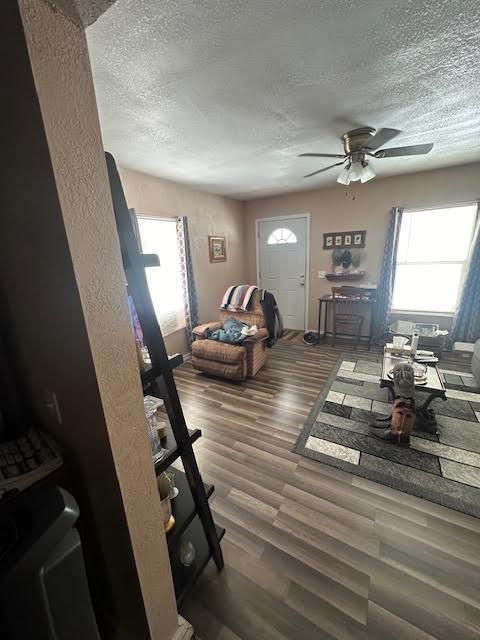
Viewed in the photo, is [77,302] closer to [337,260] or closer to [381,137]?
[381,137]

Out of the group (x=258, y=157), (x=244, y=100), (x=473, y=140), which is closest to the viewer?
(x=244, y=100)

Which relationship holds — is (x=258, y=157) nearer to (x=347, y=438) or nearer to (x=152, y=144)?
(x=152, y=144)

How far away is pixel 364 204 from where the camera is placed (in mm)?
3967

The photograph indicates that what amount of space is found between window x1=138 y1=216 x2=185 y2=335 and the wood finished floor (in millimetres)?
1923

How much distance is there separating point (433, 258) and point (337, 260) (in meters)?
1.30

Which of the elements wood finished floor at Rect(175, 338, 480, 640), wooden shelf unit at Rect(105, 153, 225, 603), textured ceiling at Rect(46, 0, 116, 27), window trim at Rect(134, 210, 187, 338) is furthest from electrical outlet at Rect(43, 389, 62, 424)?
window trim at Rect(134, 210, 187, 338)

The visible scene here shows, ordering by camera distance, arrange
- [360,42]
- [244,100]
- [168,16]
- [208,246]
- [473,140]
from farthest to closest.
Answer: [208,246] → [473,140] → [244,100] → [360,42] → [168,16]

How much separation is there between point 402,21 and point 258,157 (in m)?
1.66

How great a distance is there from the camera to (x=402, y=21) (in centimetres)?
112

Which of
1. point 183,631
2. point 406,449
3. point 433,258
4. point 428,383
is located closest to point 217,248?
point 433,258

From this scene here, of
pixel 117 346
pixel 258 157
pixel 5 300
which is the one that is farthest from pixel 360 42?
pixel 5 300

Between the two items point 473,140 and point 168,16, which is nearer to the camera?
point 168,16

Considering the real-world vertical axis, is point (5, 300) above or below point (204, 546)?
above

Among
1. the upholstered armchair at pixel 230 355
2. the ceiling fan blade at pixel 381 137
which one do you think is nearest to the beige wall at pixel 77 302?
the ceiling fan blade at pixel 381 137
